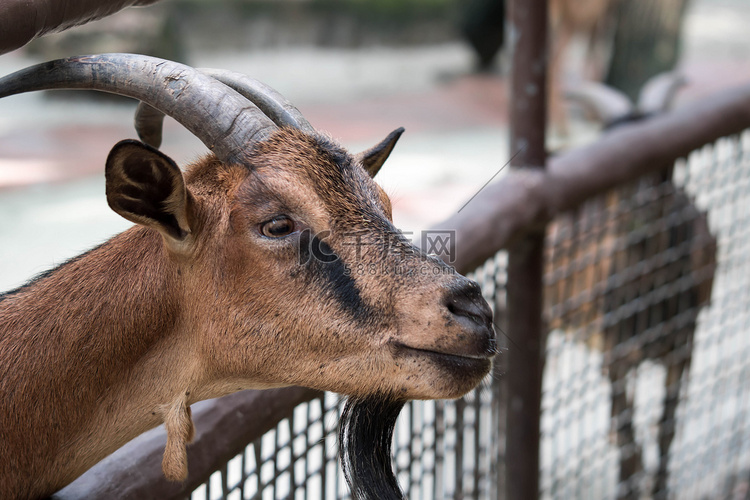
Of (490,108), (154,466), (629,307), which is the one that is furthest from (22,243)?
(490,108)

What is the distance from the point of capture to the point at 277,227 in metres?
1.59

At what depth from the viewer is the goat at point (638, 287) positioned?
3.29 metres

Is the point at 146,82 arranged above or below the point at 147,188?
above

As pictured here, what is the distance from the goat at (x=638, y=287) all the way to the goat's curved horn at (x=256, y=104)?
5.26 ft

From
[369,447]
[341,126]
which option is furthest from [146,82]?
[341,126]

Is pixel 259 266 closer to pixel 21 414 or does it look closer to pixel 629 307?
pixel 21 414

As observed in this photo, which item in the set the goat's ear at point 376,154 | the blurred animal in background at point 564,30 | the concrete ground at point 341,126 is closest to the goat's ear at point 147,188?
Answer: the goat's ear at point 376,154

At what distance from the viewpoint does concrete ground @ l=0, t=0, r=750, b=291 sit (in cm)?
840

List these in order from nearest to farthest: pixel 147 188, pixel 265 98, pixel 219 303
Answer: pixel 147 188 < pixel 219 303 < pixel 265 98

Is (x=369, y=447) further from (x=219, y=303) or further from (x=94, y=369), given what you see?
(x=94, y=369)

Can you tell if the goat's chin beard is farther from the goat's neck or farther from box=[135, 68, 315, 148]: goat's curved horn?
box=[135, 68, 315, 148]: goat's curved horn

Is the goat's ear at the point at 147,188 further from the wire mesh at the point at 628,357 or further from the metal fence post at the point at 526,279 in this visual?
the metal fence post at the point at 526,279

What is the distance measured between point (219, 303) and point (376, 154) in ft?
1.73

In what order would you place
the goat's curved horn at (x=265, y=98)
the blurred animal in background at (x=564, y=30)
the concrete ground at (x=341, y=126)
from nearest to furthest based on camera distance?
1. the goat's curved horn at (x=265, y=98)
2. the concrete ground at (x=341, y=126)
3. the blurred animal in background at (x=564, y=30)
